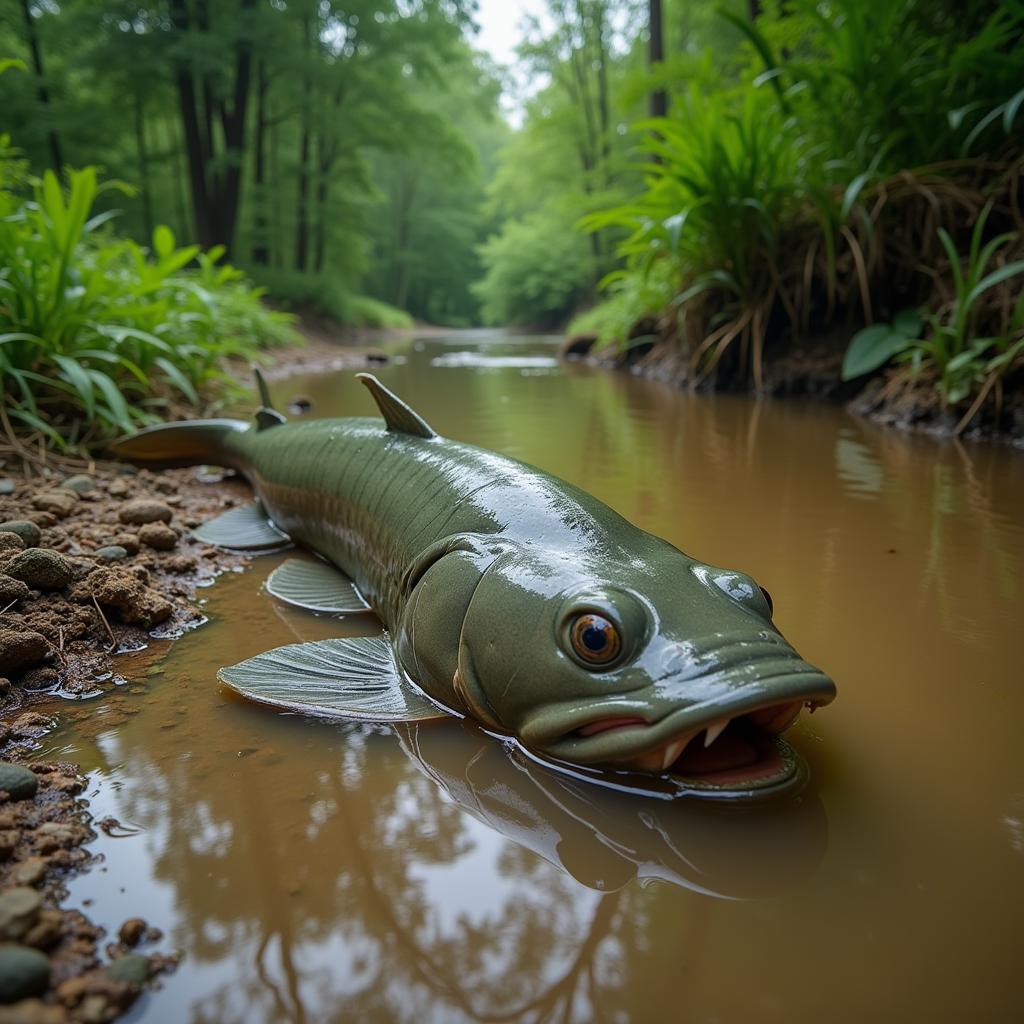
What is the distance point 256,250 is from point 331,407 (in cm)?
1518

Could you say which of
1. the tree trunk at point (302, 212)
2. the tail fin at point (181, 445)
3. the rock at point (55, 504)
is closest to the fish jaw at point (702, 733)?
the rock at point (55, 504)

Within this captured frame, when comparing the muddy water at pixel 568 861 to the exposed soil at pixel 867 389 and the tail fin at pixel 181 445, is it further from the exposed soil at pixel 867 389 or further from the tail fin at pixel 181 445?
the exposed soil at pixel 867 389

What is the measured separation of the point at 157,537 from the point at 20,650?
0.89 m

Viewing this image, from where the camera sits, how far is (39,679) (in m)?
1.73

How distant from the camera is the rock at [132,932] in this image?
100cm

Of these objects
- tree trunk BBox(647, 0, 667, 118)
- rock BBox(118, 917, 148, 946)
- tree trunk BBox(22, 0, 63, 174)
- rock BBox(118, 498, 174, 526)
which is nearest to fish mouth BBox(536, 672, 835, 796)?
rock BBox(118, 917, 148, 946)

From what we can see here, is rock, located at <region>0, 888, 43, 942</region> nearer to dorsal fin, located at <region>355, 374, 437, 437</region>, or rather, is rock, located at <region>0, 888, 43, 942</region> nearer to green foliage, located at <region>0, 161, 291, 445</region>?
dorsal fin, located at <region>355, 374, 437, 437</region>

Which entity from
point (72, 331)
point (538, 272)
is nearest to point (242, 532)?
point (72, 331)

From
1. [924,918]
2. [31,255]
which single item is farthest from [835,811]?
[31,255]

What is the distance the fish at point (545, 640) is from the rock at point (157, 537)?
519 mm

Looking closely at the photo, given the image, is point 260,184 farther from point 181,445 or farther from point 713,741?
point 713,741

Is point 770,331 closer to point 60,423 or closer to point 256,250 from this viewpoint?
point 60,423

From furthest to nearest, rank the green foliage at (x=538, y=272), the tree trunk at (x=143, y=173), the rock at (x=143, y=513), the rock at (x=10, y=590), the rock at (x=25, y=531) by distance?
the green foliage at (x=538, y=272) < the tree trunk at (x=143, y=173) < the rock at (x=143, y=513) < the rock at (x=25, y=531) < the rock at (x=10, y=590)

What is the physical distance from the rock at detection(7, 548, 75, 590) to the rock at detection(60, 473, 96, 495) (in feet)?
3.58
